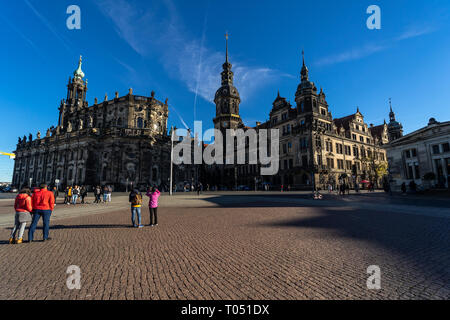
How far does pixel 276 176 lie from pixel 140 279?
42.7 m

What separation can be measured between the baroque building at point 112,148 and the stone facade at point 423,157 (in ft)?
148

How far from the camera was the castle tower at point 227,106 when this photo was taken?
60.5 metres

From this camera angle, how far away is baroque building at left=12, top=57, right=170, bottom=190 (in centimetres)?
4475

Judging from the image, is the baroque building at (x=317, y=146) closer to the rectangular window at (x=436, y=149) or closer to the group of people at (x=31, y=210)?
the rectangular window at (x=436, y=149)

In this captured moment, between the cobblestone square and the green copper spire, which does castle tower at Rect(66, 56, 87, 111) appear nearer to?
the green copper spire

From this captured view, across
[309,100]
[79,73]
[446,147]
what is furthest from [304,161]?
[79,73]

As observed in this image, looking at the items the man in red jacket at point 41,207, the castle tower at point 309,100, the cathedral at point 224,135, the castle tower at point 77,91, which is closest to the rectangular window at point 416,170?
the cathedral at point 224,135

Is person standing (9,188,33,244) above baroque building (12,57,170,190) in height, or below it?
below

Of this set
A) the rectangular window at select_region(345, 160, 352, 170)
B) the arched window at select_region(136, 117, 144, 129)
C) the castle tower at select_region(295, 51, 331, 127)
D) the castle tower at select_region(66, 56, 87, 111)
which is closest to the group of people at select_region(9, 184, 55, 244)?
the castle tower at select_region(295, 51, 331, 127)

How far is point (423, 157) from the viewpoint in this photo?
2233cm

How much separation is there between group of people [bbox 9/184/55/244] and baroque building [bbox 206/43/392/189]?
33034 mm

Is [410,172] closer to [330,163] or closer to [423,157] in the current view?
[423,157]

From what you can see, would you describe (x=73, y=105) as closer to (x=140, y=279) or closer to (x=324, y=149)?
(x=324, y=149)
